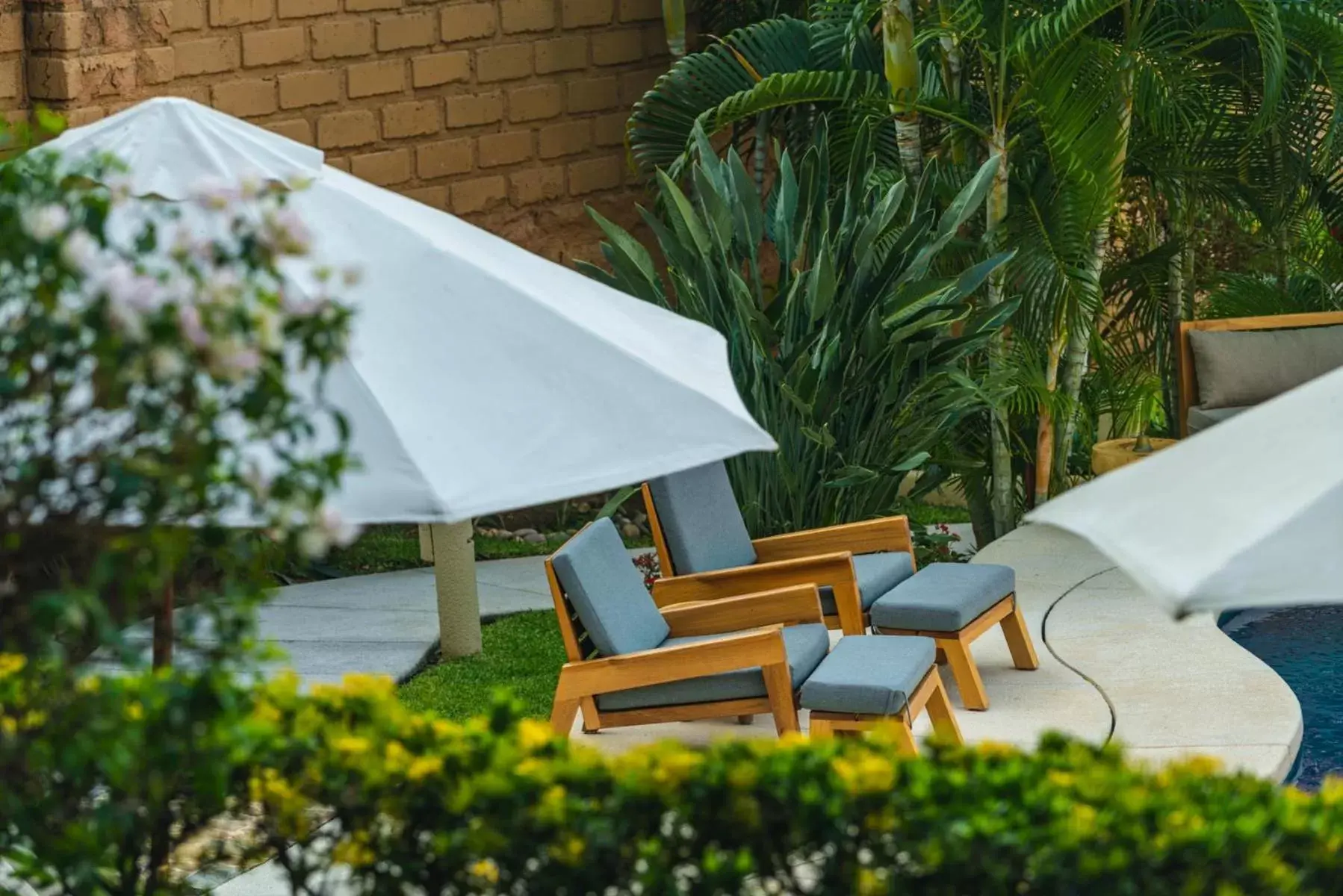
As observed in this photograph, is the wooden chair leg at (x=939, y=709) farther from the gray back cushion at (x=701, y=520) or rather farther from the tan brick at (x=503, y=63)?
the tan brick at (x=503, y=63)

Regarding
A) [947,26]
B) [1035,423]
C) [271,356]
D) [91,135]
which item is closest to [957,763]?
[271,356]

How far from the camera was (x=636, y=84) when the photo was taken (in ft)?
35.3

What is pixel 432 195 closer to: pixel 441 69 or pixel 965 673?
pixel 441 69

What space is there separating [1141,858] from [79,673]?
5.77 feet

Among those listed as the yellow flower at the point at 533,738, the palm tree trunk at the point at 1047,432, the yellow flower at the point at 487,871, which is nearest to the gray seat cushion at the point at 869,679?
the yellow flower at the point at 533,738

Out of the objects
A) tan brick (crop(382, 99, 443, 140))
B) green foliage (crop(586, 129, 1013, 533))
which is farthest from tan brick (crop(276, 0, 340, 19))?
green foliage (crop(586, 129, 1013, 533))

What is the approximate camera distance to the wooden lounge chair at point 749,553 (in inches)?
258

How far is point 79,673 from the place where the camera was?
296 cm

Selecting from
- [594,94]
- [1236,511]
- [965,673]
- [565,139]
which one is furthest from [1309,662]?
[594,94]

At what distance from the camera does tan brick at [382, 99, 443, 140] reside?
9.72m

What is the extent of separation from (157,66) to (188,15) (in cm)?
32

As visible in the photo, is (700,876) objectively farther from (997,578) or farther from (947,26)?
(947,26)

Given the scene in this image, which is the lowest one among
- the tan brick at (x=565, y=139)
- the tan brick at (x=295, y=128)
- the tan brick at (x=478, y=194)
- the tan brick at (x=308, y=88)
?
the tan brick at (x=478, y=194)

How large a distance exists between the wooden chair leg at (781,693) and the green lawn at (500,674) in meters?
1.20
